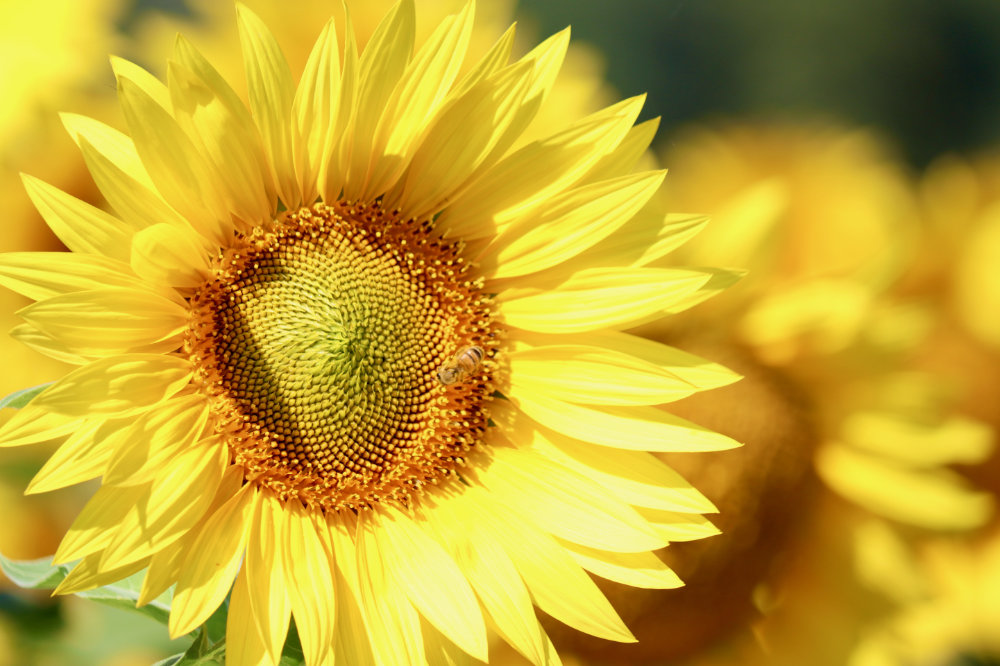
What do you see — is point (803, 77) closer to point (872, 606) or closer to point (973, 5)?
point (973, 5)

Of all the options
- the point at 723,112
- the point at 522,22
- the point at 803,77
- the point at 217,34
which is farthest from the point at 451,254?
the point at 803,77

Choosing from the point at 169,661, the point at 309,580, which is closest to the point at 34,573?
the point at 169,661

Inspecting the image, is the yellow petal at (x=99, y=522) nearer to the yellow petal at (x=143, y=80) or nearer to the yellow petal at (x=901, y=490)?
the yellow petal at (x=143, y=80)

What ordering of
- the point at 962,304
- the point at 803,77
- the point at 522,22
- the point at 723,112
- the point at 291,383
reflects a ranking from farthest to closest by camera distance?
the point at 803,77
the point at 723,112
the point at 522,22
the point at 962,304
the point at 291,383

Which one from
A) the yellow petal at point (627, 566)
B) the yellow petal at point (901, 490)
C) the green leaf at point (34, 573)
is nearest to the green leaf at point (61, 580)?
the green leaf at point (34, 573)

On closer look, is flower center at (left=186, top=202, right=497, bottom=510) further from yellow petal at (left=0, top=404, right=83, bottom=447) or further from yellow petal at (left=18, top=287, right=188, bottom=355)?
yellow petal at (left=0, top=404, right=83, bottom=447)
